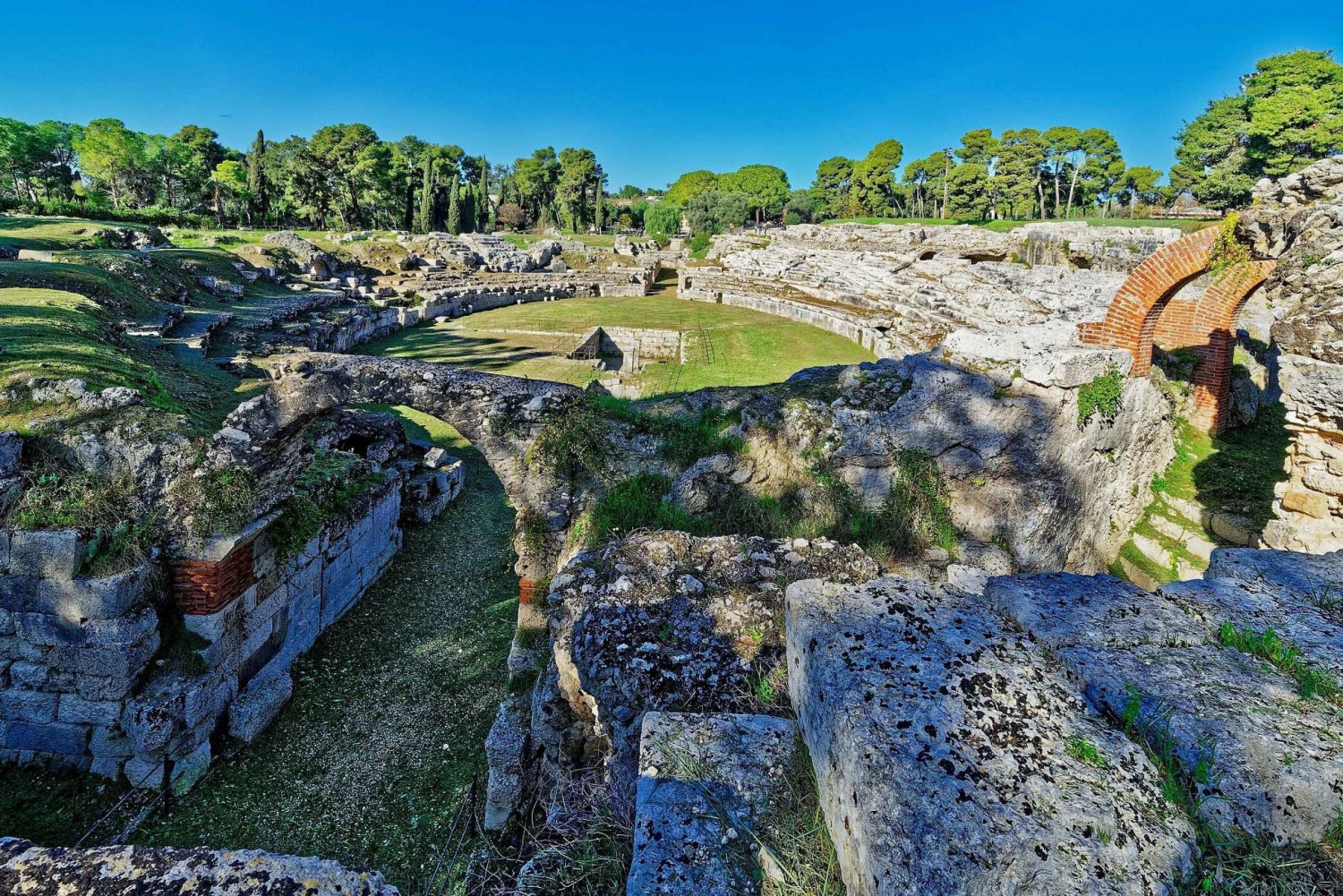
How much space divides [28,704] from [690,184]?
104 meters

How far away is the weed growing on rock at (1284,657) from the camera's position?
215 cm

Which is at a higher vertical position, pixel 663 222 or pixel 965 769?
pixel 663 222

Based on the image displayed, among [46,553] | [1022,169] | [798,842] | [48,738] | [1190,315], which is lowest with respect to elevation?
[48,738]

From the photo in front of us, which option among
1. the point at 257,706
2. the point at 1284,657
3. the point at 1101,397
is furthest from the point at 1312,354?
the point at 257,706

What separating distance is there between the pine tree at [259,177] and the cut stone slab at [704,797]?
6192 cm

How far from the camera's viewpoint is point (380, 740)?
589 centimetres

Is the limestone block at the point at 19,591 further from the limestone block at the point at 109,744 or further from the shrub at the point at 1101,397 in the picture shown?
the shrub at the point at 1101,397

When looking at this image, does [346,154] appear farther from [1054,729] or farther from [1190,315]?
[1054,729]

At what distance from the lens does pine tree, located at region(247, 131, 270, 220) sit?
49.2 meters

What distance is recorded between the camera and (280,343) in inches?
734

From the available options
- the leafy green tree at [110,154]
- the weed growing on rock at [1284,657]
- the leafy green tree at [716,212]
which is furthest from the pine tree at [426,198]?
the weed growing on rock at [1284,657]

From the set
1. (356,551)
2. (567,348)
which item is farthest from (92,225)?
(356,551)

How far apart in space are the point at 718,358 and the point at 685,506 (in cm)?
1460

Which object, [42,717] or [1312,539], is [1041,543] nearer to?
[1312,539]
